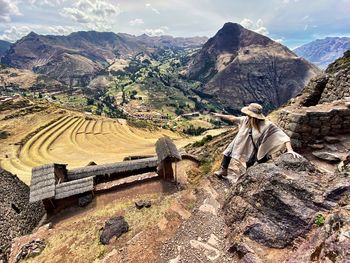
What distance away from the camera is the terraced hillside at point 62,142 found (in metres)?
51.8

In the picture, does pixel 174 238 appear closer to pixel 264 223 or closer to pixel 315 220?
pixel 264 223

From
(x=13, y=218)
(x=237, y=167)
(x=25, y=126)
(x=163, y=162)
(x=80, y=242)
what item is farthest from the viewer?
(x=25, y=126)

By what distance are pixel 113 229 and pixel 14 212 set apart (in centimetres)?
962

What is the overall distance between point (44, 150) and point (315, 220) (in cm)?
6073

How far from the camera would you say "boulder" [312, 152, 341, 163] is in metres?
10.9

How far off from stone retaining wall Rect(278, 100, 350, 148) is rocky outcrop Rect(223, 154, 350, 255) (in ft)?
13.1

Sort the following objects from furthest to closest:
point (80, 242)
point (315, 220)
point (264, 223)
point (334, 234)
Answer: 1. point (80, 242)
2. point (264, 223)
3. point (315, 220)
4. point (334, 234)

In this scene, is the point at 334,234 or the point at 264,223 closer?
the point at 334,234

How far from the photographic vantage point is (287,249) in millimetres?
6863

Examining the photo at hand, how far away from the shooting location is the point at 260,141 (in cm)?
941

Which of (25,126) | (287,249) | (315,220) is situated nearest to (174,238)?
(287,249)

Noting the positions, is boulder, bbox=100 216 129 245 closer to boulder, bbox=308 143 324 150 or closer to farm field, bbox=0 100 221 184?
boulder, bbox=308 143 324 150

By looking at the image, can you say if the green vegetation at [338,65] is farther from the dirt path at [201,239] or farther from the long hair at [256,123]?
the dirt path at [201,239]

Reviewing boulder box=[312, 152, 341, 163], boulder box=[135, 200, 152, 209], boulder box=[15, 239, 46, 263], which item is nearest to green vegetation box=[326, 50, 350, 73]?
boulder box=[312, 152, 341, 163]
